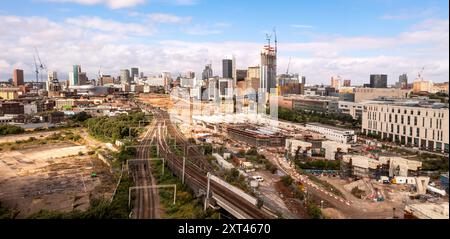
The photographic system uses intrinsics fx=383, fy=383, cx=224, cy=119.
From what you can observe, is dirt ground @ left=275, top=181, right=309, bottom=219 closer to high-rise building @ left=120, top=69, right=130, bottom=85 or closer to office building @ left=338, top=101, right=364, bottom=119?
office building @ left=338, top=101, right=364, bottom=119

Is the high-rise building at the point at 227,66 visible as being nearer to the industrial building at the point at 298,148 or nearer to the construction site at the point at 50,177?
the industrial building at the point at 298,148

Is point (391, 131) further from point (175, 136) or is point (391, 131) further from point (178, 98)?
point (178, 98)

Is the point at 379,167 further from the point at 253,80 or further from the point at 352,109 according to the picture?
the point at 352,109

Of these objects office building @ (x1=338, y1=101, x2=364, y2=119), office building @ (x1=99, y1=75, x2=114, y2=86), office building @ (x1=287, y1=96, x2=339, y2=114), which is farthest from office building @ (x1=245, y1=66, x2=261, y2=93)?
office building @ (x1=99, y1=75, x2=114, y2=86)

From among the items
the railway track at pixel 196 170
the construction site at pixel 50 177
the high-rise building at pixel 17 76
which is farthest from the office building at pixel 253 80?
the high-rise building at pixel 17 76
